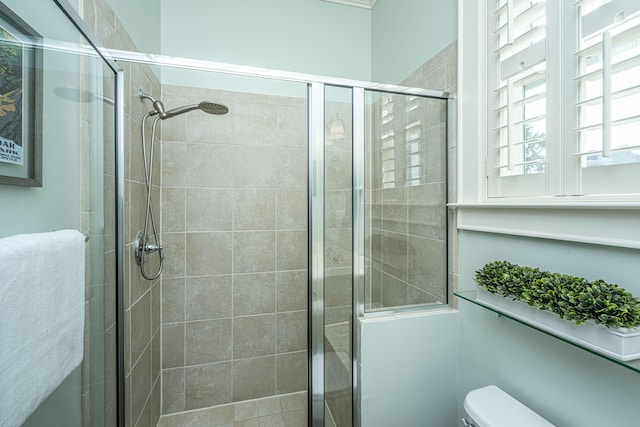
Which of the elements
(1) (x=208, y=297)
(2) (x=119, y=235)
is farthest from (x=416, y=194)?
(1) (x=208, y=297)

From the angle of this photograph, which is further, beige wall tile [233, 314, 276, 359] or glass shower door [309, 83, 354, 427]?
beige wall tile [233, 314, 276, 359]

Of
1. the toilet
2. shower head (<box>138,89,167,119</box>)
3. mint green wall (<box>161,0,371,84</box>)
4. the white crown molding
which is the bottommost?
the toilet

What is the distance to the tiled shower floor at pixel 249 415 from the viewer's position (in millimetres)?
1609

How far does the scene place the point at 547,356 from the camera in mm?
847

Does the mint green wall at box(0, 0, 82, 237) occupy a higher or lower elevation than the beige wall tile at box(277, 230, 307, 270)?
higher

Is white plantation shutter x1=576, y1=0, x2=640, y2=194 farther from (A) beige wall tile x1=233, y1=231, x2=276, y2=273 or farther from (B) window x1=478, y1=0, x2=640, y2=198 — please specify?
(A) beige wall tile x1=233, y1=231, x2=276, y2=273

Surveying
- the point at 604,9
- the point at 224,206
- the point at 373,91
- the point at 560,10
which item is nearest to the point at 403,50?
the point at 373,91

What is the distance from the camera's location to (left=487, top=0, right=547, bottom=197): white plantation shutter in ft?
2.86

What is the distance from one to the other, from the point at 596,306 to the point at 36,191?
4.37 feet

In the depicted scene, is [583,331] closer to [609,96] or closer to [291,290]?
[609,96]

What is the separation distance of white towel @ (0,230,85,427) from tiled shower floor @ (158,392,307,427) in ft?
Result: 4.17

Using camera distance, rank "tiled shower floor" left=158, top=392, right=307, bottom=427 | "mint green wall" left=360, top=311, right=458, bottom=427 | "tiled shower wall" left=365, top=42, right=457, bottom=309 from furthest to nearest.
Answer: "tiled shower floor" left=158, top=392, right=307, bottom=427 < "tiled shower wall" left=365, top=42, right=457, bottom=309 < "mint green wall" left=360, top=311, right=458, bottom=427

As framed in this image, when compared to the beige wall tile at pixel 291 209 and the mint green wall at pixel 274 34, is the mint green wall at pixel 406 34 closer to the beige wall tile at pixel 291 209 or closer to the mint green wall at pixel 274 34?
the mint green wall at pixel 274 34

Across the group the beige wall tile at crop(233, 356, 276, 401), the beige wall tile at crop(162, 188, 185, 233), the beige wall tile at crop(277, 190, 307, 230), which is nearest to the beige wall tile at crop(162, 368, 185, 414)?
the beige wall tile at crop(233, 356, 276, 401)
